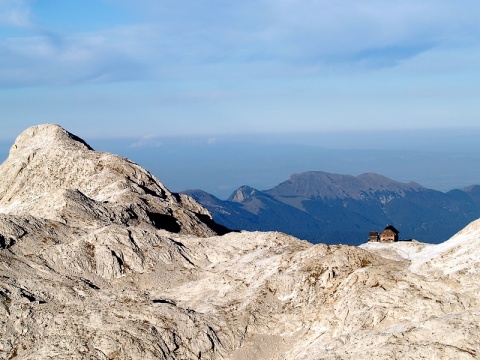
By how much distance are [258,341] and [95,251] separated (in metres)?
28.4

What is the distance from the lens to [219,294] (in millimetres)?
66375

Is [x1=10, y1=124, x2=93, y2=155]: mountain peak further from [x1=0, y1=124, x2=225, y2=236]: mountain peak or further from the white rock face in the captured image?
the white rock face

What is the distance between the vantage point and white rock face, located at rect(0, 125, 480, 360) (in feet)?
163

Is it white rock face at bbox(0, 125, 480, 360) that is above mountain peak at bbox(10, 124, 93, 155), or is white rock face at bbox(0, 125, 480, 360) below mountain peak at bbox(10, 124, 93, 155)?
below

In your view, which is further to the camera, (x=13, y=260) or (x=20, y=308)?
(x=13, y=260)

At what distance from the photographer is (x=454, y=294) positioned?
5159 cm

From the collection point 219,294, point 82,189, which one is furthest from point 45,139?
point 219,294

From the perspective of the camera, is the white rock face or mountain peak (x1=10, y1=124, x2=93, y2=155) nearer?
the white rock face

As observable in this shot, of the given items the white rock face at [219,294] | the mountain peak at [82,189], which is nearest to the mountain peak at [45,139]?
the mountain peak at [82,189]

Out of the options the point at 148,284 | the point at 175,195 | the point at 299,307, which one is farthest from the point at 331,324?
the point at 175,195

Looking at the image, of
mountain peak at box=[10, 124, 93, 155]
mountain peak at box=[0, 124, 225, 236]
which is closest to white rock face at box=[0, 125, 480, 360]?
mountain peak at box=[0, 124, 225, 236]

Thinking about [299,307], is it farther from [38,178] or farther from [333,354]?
[38,178]

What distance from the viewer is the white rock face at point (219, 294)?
1956 inches

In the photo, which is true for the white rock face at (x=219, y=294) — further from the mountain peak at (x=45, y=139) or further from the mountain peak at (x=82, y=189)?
the mountain peak at (x=45, y=139)
